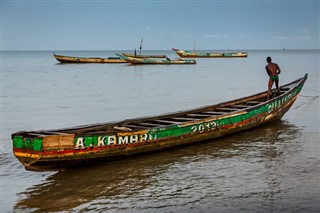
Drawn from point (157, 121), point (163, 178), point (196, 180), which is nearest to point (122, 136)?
point (163, 178)

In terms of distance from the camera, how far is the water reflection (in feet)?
23.3

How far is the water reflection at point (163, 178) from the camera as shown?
7098 mm

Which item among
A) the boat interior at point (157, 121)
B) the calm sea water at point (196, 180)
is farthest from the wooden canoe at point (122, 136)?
the calm sea water at point (196, 180)

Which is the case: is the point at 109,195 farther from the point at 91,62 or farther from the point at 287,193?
the point at 91,62

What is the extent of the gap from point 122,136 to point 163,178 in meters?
1.26

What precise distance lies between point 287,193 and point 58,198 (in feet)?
12.6

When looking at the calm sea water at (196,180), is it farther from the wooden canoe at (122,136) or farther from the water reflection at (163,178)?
the wooden canoe at (122,136)

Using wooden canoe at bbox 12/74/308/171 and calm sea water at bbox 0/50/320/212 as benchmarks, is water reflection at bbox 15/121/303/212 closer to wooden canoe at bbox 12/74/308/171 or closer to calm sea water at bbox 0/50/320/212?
calm sea water at bbox 0/50/320/212

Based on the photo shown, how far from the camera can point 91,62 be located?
63125 mm

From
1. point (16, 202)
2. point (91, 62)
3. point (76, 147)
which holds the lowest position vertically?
point (16, 202)

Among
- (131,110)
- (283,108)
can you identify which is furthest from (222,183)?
(131,110)

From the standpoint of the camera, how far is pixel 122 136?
8797 millimetres

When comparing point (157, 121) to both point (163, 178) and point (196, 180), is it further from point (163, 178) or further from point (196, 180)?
point (196, 180)

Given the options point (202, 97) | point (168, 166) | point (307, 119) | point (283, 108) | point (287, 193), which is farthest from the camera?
point (202, 97)
